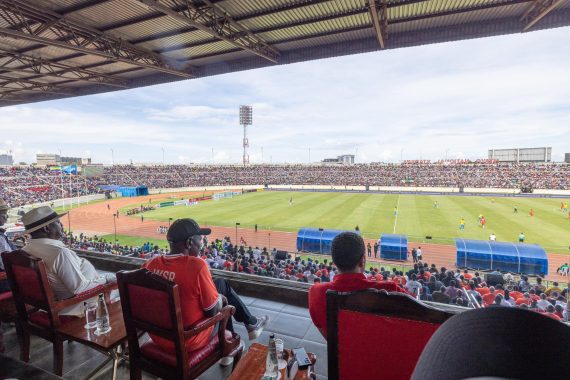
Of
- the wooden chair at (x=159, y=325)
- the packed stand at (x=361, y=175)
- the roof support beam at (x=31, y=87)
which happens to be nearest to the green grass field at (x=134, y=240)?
the roof support beam at (x=31, y=87)

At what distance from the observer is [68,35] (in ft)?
22.5

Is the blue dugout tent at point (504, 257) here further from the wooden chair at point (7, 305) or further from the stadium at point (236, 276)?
the wooden chair at point (7, 305)

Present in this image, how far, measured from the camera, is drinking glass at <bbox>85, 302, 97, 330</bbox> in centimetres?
272

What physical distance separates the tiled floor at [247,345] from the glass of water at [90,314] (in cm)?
61

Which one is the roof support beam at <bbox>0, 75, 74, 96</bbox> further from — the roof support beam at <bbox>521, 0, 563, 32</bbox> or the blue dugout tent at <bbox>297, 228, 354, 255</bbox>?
the roof support beam at <bbox>521, 0, 563, 32</bbox>

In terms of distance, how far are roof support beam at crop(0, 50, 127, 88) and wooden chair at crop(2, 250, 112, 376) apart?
313 inches

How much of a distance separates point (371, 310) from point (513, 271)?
12.9 meters

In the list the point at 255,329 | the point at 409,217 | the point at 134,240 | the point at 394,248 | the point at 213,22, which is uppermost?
the point at 213,22

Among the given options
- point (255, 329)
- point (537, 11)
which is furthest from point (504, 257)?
point (255, 329)

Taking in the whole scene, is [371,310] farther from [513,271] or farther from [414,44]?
[513,271]

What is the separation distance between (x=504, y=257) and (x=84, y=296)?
13403 mm

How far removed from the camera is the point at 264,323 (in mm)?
3676

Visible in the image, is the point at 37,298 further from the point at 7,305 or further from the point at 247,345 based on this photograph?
the point at 247,345

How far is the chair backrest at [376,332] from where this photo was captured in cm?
154
